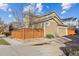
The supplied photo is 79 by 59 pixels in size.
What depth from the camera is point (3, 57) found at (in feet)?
9.17

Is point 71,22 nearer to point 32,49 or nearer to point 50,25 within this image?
point 50,25

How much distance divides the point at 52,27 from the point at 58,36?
0.14 meters

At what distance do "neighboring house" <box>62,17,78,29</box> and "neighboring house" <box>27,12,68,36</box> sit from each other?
5 centimetres

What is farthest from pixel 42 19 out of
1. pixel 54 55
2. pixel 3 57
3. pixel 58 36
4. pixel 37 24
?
pixel 3 57

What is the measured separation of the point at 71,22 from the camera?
2916 millimetres

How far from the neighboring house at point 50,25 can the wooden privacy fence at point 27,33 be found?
53 millimetres

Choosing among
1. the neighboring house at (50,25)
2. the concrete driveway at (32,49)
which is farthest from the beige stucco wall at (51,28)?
the concrete driveway at (32,49)

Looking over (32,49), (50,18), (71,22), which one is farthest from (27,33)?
(71,22)

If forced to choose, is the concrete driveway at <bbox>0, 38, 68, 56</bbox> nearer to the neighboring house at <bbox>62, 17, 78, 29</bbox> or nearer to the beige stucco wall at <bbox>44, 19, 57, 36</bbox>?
the beige stucco wall at <bbox>44, 19, 57, 36</bbox>

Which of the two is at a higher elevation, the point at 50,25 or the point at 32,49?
the point at 50,25

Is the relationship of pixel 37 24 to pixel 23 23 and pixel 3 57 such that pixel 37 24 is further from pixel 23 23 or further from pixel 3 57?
pixel 3 57

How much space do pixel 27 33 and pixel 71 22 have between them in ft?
1.90

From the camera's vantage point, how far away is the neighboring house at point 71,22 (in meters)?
2.88

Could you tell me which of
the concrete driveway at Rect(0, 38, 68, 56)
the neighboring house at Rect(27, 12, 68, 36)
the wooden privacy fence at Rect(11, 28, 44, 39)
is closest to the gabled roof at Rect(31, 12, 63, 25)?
the neighboring house at Rect(27, 12, 68, 36)
